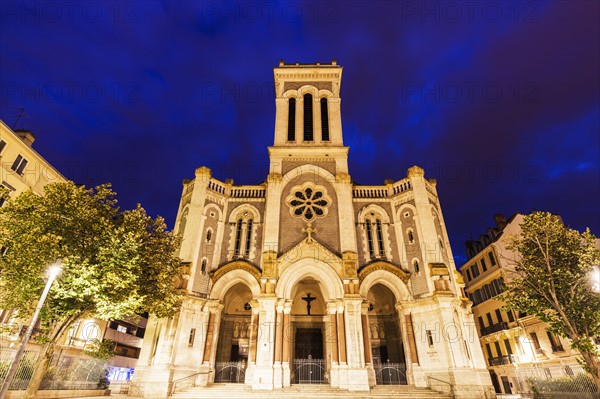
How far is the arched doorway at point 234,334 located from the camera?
22.3 m

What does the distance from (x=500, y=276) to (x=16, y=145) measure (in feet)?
136

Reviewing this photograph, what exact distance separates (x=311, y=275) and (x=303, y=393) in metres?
7.42

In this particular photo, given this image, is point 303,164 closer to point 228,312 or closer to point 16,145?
point 228,312

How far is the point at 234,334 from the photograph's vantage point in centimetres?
2434

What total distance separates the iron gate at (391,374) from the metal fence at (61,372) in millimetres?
17485

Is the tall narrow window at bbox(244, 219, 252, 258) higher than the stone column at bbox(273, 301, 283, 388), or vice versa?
the tall narrow window at bbox(244, 219, 252, 258)

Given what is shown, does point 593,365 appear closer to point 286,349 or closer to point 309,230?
point 286,349

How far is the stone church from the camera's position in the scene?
64.1 ft

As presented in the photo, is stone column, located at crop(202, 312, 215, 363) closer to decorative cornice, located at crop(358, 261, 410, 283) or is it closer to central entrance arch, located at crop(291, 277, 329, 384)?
central entrance arch, located at crop(291, 277, 329, 384)

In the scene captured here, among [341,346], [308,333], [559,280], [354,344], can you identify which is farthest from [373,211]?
[559,280]

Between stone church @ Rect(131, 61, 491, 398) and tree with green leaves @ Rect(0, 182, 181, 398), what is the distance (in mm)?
7062

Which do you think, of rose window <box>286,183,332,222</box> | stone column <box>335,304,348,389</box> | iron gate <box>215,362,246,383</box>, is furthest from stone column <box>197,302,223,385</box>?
rose window <box>286,183,332,222</box>

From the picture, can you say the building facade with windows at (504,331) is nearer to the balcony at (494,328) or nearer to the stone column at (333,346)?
the balcony at (494,328)

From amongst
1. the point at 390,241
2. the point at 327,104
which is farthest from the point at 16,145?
the point at 390,241
